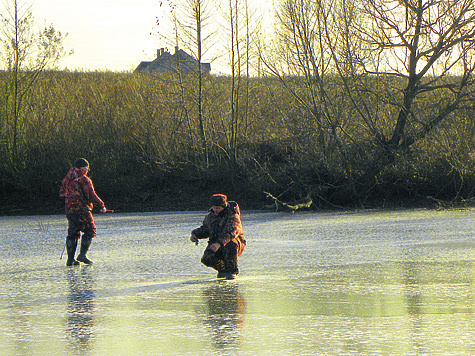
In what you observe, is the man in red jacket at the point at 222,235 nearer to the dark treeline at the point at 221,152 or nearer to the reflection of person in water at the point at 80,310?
the reflection of person in water at the point at 80,310

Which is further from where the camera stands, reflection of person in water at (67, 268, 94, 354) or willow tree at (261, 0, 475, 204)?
willow tree at (261, 0, 475, 204)

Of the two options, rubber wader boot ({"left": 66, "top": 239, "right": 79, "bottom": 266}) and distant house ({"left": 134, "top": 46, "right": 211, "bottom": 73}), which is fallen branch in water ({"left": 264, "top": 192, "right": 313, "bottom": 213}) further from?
rubber wader boot ({"left": 66, "top": 239, "right": 79, "bottom": 266})

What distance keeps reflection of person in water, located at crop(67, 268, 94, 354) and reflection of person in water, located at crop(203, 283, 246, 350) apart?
Result: 3.44ft

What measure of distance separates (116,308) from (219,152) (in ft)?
58.2

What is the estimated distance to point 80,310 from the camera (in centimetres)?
657

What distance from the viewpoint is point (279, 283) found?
→ 7980 mm

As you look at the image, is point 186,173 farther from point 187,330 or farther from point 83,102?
point 187,330

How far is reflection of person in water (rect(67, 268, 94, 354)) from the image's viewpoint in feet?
17.4

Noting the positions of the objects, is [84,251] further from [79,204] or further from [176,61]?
[176,61]

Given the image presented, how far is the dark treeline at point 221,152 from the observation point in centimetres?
2072

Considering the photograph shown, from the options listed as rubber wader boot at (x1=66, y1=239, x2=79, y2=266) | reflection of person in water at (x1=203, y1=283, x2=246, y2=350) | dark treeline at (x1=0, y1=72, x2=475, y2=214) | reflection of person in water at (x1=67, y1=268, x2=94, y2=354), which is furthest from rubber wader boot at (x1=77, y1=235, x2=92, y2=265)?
dark treeline at (x1=0, y1=72, x2=475, y2=214)

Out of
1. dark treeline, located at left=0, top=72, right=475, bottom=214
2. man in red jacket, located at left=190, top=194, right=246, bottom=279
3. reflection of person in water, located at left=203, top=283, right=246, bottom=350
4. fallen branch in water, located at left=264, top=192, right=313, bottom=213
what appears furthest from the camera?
dark treeline, located at left=0, top=72, right=475, bottom=214

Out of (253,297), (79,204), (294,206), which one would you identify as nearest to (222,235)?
(253,297)

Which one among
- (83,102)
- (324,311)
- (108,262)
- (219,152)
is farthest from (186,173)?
(324,311)
